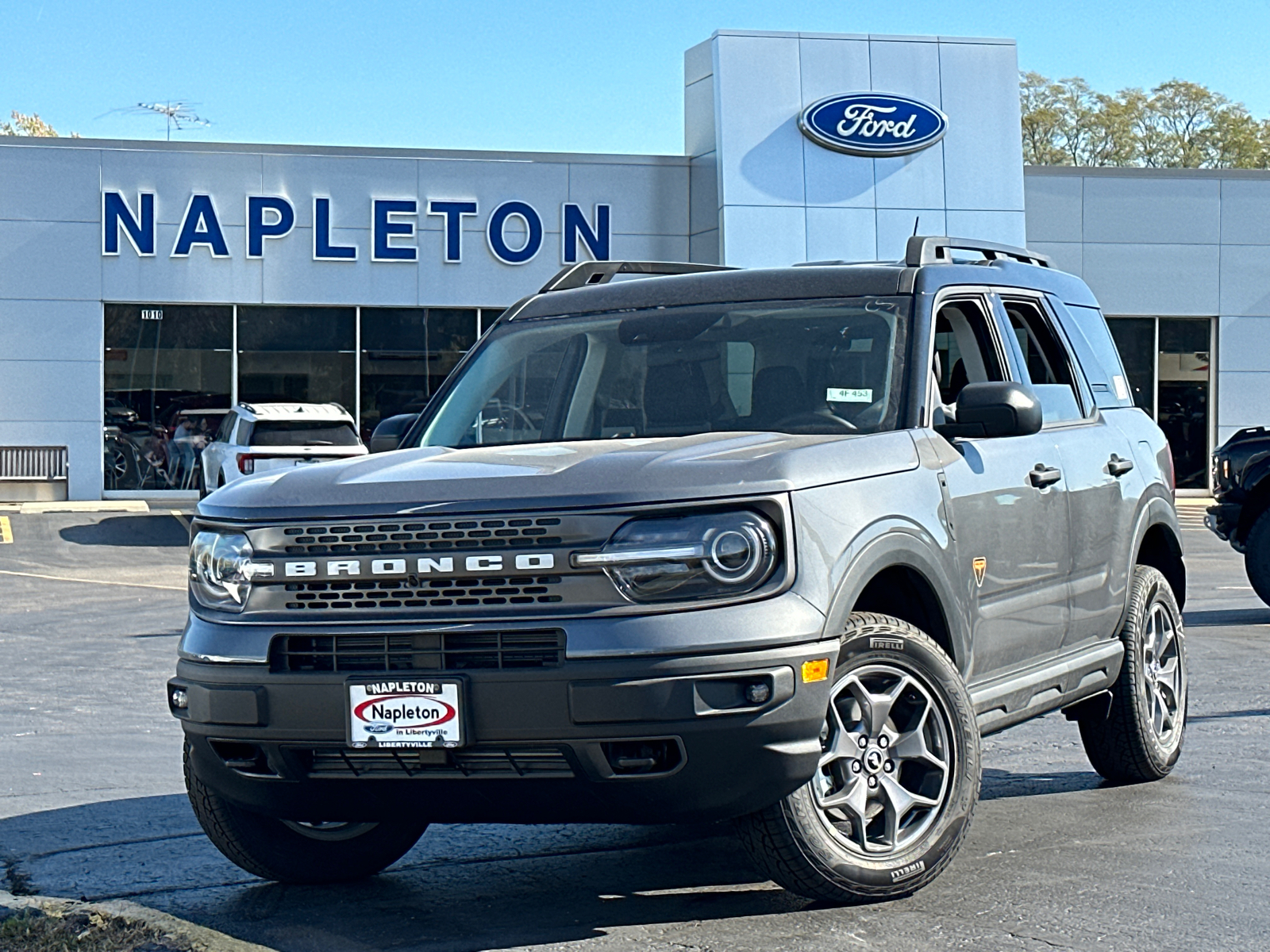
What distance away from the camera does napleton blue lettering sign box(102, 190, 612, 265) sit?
91.7 ft

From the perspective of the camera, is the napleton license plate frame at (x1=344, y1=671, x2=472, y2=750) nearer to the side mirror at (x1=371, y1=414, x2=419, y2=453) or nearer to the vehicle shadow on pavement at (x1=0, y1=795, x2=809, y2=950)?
the vehicle shadow on pavement at (x1=0, y1=795, x2=809, y2=950)

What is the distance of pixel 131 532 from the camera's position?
2298 cm

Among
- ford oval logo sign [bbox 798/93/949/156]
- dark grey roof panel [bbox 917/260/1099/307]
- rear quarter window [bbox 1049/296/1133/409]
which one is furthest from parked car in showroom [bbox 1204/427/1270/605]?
ford oval logo sign [bbox 798/93/949/156]

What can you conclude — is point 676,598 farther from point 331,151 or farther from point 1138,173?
point 1138,173

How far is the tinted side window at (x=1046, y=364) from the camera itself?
21.4 feet

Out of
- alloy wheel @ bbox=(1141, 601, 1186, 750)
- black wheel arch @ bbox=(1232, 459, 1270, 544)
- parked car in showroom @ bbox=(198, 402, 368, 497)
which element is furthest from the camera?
parked car in showroom @ bbox=(198, 402, 368, 497)

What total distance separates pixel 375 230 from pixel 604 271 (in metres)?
22.3

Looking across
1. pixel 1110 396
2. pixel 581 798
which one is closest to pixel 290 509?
pixel 581 798

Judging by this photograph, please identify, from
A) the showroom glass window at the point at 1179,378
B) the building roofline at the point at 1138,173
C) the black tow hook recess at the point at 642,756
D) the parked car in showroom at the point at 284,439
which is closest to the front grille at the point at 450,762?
the black tow hook recess at the point at 642,756

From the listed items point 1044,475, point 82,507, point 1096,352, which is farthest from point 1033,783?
point 82,507

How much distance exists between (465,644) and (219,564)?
861mm

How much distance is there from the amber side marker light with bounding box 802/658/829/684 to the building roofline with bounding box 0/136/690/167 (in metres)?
24.8

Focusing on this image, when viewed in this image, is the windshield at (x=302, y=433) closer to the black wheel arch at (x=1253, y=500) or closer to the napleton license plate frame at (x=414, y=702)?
the black wheel arch at (x=1253, y=500)

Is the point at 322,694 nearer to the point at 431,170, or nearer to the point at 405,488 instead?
the point at 405,488
